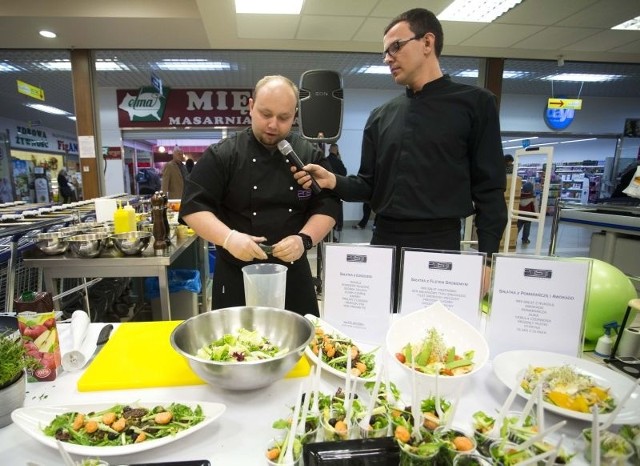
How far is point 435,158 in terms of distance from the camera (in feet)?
5.08

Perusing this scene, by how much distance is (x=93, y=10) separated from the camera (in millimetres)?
4070

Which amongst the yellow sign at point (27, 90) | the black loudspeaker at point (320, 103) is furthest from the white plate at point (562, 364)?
the yellow sign at point (27, 90)

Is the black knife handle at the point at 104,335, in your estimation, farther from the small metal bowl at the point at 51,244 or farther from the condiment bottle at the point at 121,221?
the condiment bottle at the point at 121,221

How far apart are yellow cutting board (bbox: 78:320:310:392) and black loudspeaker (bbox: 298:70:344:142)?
63.9 inches

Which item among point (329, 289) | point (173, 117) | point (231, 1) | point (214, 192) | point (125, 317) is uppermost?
point (231, 1)

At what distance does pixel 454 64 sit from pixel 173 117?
215 inches

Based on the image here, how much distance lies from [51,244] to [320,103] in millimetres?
1783

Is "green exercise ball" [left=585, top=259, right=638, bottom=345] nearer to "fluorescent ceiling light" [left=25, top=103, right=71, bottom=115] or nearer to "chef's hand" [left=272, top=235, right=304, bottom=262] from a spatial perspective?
"chef's hand" [left=272, top=235, right=304, bottom=262]

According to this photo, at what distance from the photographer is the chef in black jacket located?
1.53 metres

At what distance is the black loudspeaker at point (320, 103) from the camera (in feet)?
7.61

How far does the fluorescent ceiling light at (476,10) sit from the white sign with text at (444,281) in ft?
13.0

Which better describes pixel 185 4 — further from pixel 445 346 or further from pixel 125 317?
pixel 445 346

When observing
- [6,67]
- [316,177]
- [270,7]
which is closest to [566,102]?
[270,7]

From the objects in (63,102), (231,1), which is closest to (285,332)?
(231,1)
